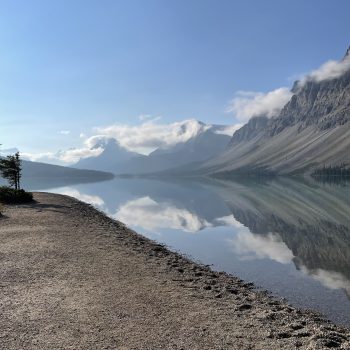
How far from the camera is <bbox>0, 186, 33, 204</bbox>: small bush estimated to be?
67.2 meters

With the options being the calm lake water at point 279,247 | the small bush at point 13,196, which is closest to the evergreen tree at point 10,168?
the small bush at point 13,196

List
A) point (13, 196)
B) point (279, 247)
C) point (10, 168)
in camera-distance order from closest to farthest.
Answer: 1. point (279, 247)
2. point (13, 196)
3. point (10, 168)

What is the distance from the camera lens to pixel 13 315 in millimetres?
17297

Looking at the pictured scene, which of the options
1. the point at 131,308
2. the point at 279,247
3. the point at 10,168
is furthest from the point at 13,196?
the point at 131,308

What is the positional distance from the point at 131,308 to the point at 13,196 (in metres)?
55.3

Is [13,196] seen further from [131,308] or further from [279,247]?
[131,308]

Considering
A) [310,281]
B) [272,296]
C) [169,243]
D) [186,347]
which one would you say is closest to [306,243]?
[169,243]

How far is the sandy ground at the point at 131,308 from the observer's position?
14904 millimetres

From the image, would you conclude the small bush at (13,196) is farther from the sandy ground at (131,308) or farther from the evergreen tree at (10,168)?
the sandy ground at (131,308)

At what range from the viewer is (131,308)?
60.1 feet

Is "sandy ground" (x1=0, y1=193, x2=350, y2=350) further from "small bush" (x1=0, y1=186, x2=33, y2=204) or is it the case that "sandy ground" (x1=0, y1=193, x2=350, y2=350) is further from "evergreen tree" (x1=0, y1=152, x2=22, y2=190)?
"evergreen tree" (x1=0, y1=152, x2=22, y2=190)

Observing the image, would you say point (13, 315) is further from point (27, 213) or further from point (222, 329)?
point (27, 213)

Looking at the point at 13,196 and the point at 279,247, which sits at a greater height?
the point at 13,196

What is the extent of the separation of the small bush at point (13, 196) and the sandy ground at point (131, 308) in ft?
124
